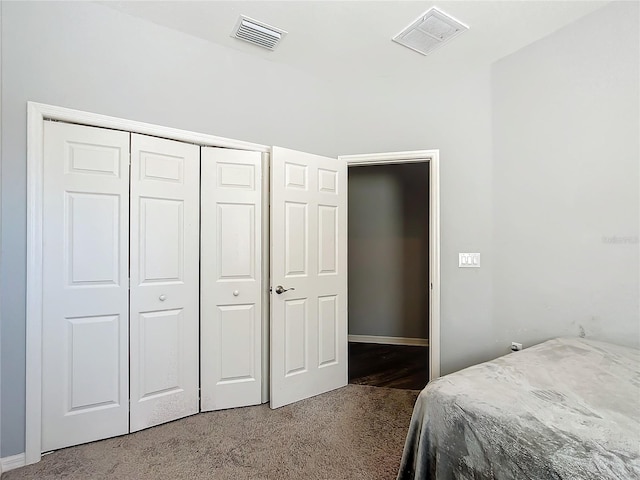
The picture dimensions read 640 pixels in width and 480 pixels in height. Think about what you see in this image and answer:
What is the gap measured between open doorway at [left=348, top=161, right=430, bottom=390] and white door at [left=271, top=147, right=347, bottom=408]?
5.12 ft

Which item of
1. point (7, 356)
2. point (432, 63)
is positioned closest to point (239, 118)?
point (432, 63)

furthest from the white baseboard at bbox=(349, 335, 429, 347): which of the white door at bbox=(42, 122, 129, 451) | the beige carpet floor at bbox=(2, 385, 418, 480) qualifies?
the white door at bbox=(42, 122, 129, 451)

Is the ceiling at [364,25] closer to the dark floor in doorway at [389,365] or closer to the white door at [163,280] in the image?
the white door at [163,280]

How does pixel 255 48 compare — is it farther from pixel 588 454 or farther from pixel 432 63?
pixel 588 454

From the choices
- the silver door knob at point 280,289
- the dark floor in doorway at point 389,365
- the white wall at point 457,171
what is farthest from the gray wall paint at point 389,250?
the silver door knob at point 280,289

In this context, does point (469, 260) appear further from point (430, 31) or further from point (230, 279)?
point (230, 279)

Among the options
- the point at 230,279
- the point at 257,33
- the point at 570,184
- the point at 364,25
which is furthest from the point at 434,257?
the point at 257,33

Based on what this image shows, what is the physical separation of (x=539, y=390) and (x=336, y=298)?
1856 millimetres

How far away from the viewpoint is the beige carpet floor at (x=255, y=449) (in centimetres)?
187

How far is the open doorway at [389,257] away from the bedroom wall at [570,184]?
1.78m

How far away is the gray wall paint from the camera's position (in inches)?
180

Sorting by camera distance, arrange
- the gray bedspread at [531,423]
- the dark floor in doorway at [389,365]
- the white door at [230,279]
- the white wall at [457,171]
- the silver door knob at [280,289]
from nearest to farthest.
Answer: the gray bedspread at [531,423] < the white door at [230,279] < the silver door knob at [280,289] < the white wall at [457,171] < the dark floor in doorway at [389,365]

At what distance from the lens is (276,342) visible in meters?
2.69

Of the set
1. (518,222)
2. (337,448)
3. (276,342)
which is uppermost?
(518,222)
